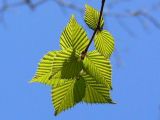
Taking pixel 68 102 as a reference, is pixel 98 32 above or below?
above

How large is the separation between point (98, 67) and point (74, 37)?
5 centimetres

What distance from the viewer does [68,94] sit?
46 cm

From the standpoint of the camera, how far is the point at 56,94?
0.46 metres

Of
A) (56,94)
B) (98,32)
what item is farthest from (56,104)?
(98,32)

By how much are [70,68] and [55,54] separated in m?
0.03

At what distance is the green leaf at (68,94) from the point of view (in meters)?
0.45

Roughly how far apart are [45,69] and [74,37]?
0.19ft

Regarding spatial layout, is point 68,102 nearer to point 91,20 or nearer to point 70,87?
point 70,87

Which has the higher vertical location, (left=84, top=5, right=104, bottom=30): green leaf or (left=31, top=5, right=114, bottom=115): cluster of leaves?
(left=84, top=5, right=104, bottom=30): green leaf

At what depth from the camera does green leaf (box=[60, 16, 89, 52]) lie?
45cm

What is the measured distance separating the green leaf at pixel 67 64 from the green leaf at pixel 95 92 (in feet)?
0.07

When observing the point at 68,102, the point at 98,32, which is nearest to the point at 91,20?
the point at 98,32

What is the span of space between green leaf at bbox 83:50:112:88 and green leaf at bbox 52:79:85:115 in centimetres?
2

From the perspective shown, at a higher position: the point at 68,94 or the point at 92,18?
the point at 92,18
